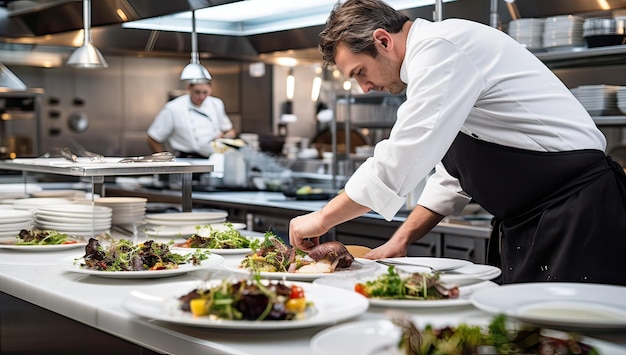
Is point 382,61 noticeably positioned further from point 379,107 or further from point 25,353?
point 379,107

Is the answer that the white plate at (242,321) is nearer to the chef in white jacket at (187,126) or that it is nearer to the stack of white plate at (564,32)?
the stack of white plate at (564,32)

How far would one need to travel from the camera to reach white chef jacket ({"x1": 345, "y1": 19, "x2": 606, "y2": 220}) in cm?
217

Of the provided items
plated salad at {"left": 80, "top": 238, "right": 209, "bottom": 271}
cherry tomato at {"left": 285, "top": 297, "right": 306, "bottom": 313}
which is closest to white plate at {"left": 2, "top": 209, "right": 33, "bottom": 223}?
plated salad at {"left": 80, "top": 238, "right": 209, "bottom": 271}

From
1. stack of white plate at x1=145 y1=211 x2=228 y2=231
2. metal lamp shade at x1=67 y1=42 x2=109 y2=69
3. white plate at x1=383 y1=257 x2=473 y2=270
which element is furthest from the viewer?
metal lamp shade at x1=67 y1=42 x2=109 y2=69

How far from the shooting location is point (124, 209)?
11.3 feet

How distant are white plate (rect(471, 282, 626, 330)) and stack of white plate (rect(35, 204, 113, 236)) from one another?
1829 millimetres

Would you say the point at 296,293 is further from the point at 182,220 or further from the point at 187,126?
the point at 187,126

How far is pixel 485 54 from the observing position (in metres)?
2.33

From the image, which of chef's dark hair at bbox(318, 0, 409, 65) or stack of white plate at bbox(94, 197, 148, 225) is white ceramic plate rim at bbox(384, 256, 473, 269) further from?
stack of white plate at bbox(94, 197, 148, 225)

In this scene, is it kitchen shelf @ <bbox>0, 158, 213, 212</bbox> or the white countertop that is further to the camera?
kitchen shelf @ <bbox>0, 158, 213, 212</bbox>

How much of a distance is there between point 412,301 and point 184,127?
679 centimetres

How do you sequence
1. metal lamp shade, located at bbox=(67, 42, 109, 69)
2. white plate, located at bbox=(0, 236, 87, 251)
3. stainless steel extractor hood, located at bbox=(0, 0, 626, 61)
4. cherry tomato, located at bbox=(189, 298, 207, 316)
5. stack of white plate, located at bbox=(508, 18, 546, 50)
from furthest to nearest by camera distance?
stack of white plate, located at bbox=(508, 18, 546, 50), stainless steel extractor hood, located at bbox=(0, 0, 626, 61), metal lamp shade, located at bbox=(67, 42, 109, 69), white plate, located at bbox=(0, 236, 87, 251), cherry tomato, located at bbox=(189, 298, 207, 316)

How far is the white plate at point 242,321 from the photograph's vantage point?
154 centimetres

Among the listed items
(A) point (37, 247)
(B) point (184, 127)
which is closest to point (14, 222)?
(A) point (37, 247)
